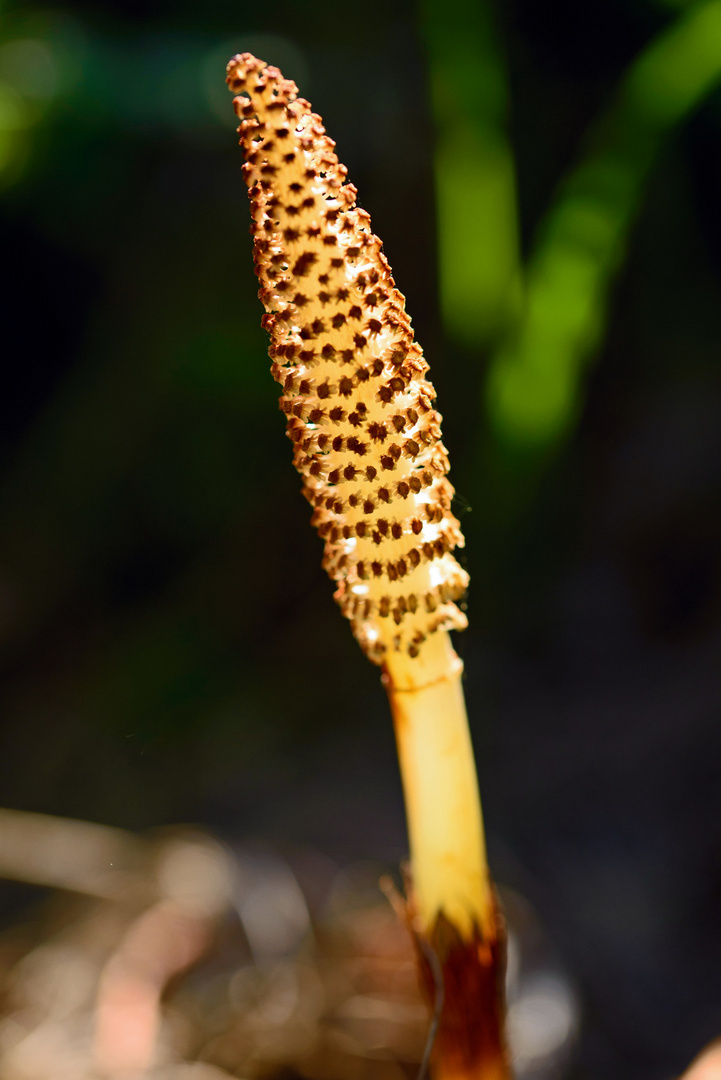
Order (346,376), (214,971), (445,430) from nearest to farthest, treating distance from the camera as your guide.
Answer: (346,376) → (214,971) → (445,430)

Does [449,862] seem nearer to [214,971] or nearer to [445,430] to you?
[214,971]

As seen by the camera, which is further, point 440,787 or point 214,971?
point 214,971

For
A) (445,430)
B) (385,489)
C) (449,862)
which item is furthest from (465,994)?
(445,430)

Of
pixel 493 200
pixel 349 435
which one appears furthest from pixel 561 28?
pixel 349 435

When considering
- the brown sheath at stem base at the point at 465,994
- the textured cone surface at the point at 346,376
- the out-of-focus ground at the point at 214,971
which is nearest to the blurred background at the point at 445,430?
the out-of-focus ground at the point at 214,971

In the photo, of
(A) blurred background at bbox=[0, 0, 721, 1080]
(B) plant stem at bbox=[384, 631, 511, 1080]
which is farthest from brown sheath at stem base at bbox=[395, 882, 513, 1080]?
(A) blurred background at bbox=[0, 0, 721, 1080]

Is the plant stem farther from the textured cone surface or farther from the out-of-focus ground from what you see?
the out-of-focus ground
